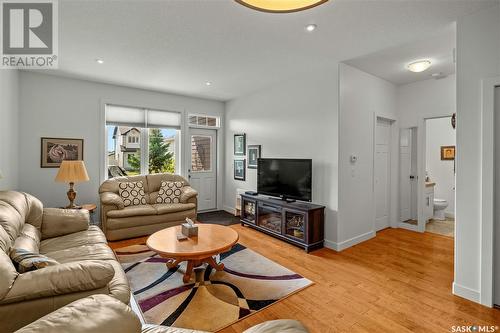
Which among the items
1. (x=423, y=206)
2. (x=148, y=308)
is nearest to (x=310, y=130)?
(x=423, y=206)

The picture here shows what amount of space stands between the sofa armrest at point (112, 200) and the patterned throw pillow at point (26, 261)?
228 centimetres

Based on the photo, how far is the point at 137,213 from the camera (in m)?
4.00

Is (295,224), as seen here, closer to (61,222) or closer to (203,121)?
(61,222)

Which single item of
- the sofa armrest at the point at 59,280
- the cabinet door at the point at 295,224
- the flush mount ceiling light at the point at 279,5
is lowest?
the cabinet door at the point at 295,224

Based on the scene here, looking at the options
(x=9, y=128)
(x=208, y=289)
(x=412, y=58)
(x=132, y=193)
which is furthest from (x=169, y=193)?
(x=412, y=58)

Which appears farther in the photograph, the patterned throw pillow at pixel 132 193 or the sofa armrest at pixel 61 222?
the patterned throw pillow at pixel 132 193

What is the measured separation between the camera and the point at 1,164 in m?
3.14

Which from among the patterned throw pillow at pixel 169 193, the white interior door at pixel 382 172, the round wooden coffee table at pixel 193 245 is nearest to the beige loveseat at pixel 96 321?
the round wooden coffee table at pixel 193 245

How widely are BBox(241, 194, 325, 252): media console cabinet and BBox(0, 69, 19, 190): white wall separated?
359 centimetres

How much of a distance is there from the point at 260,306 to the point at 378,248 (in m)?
2.33

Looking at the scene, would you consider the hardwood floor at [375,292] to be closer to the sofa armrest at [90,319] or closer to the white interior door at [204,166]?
the sofa armrest at [90,319]

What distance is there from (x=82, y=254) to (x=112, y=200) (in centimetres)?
186

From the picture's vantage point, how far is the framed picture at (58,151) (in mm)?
4137

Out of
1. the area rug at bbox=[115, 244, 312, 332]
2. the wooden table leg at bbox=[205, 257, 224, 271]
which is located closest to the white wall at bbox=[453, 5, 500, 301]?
the area rug at bbox=[115, 244, 312, 332]
